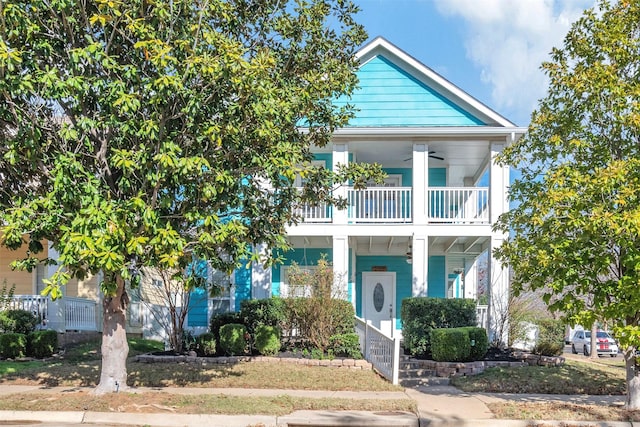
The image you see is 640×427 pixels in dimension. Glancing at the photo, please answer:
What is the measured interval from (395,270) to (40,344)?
10542mm

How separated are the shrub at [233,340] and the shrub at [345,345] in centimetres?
208

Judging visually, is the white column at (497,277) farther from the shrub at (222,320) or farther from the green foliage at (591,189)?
the shrub at (222,320)

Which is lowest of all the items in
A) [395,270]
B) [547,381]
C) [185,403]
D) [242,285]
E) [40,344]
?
[547,381]

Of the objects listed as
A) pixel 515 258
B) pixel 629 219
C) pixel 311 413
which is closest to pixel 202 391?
pixel 311 413

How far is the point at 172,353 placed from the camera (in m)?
14.5

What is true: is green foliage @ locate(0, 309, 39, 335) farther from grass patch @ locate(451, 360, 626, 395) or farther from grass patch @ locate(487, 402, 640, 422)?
grass patch @ locate(487, 402, 640, 422)

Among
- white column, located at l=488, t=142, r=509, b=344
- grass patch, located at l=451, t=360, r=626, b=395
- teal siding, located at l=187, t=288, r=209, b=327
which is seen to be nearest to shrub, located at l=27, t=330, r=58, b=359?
teal siding, located at l=187, t=288, r=209, b=327

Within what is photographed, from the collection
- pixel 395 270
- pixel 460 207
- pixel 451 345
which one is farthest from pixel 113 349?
pixel 460 207

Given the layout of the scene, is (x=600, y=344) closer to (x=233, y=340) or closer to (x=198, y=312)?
(x=198, y=312)

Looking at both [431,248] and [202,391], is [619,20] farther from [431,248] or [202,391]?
[431,248]

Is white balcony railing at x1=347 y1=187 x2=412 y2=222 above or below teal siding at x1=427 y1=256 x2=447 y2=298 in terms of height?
above

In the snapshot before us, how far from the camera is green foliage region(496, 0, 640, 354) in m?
8.39

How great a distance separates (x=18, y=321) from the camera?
1512cm

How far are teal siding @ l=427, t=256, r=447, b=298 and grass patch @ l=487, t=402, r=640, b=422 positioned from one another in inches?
385
